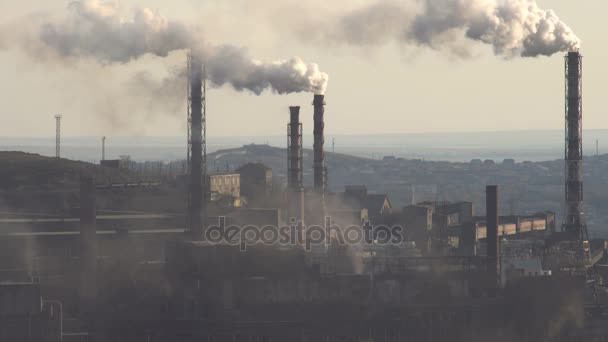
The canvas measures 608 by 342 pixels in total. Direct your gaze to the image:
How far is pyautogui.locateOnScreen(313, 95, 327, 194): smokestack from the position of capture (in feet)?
272

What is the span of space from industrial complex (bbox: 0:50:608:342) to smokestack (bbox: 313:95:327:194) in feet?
24.4

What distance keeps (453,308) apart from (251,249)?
32.7ft

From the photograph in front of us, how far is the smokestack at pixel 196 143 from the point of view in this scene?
2958 inches

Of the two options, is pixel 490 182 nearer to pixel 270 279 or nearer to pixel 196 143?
pixel 196 143

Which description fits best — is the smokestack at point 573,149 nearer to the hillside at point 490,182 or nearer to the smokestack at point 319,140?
the smokestack at point 319,140

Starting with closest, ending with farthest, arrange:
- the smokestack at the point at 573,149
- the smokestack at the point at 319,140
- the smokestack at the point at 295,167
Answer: the smokestack at the point at 573,149 < the smokestack at the point at 295,167 < the smokestack at the point at 319,140

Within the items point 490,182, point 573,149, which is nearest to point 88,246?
point 573,149

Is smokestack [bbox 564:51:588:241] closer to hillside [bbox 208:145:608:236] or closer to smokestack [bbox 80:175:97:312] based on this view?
smokestack [bbox 80:175:97:312]

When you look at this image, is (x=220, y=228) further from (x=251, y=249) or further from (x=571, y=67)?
(x=571, y=67)

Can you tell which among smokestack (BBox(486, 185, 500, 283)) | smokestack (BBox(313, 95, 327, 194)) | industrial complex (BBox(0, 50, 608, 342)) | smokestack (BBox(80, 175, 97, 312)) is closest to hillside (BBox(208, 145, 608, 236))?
smokestack (BBox(313, 95, 327, 194))

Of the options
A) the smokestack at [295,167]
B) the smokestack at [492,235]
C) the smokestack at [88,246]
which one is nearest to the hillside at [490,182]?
the smokestack at [295,167]

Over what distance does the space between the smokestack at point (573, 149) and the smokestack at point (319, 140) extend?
16.4 metres

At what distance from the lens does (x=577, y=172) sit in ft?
239

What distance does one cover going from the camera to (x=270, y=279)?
63.7m
